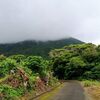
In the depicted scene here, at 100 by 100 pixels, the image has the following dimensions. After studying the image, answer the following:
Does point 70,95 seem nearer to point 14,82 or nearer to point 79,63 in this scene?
point 14,82

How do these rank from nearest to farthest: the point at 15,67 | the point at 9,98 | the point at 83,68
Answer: the point at 9,98, the point at 15,67, the point at 83,68

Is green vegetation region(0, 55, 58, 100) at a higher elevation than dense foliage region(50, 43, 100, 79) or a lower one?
higher

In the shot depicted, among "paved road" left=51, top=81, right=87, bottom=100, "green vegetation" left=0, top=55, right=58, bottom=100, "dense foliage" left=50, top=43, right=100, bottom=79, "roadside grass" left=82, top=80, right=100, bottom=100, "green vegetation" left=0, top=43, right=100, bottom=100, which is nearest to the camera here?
"green vegetation" left=0, top=55, right=58, bottom=100

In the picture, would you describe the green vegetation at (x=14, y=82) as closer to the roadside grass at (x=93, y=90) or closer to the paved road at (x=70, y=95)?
the paved road at (x=70, y=95)

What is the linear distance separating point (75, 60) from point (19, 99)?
79.9m

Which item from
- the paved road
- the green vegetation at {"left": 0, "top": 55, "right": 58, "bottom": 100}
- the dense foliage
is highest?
the green vegetation at {"left": 0, "top": 55, "right": 58, "bottom": 100}

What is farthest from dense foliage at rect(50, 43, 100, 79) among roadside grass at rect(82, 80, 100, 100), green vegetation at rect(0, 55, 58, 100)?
green vegetation at rect(0, 55, 58, 100)

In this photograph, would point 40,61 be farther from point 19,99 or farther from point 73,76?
point 73,76

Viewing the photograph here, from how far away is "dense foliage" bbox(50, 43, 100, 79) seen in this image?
351ft

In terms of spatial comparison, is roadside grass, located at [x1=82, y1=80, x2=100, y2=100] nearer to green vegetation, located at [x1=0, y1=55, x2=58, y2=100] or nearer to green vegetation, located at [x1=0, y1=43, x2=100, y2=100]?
green vegetation, located at [x1=0, y1=43, x2=100, y2=100]

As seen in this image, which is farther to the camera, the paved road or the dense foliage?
the dense foliage

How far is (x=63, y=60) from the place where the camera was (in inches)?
4759

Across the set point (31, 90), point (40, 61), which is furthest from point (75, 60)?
point (31, 90)

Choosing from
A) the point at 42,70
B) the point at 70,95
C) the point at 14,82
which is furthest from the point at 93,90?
the point at 14,82
